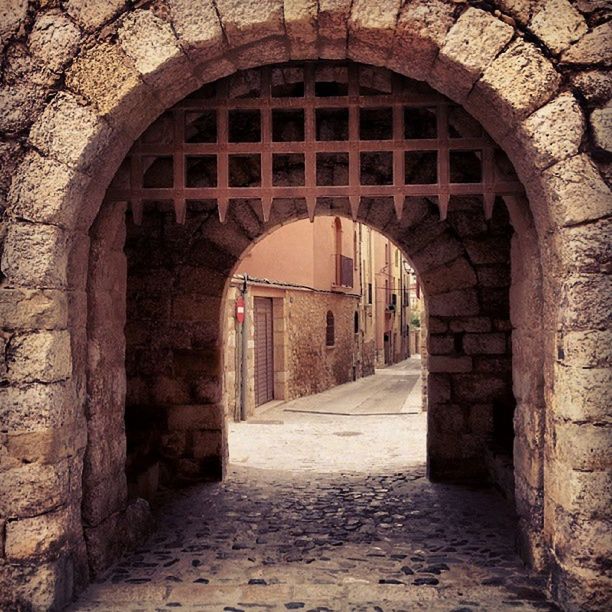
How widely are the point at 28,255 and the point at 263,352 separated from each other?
892 centimetres

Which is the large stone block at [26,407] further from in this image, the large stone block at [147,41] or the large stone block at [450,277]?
the large stone block at [450,277]

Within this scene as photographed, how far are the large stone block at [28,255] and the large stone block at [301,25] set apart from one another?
1.33 m

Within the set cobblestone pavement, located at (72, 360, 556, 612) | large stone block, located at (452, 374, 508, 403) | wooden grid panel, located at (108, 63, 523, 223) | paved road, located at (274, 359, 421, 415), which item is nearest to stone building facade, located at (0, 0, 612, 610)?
wooden grid panel, located at (108, 63, 523, 223)

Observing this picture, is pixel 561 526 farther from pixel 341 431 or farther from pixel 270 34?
pixel 341 431

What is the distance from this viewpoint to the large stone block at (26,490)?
272cm

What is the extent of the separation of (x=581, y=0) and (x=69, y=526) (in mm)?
3041

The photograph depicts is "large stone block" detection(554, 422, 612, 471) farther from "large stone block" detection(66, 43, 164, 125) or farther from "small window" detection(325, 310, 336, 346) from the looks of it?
"small window" detection(325, 310, 336, 346)

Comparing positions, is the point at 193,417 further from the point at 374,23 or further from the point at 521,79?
the point at 521,79

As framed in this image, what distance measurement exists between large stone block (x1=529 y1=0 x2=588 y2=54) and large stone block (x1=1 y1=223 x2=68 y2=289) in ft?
7.12

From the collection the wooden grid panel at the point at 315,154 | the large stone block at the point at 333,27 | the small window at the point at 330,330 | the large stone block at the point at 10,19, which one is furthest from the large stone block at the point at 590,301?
the small window at the point at 330,330

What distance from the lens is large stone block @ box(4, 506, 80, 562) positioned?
271 centimetres

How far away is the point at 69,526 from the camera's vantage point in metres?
2.90

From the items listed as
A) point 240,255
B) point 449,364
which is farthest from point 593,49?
point 240,255

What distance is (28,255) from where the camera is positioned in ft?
9.01
